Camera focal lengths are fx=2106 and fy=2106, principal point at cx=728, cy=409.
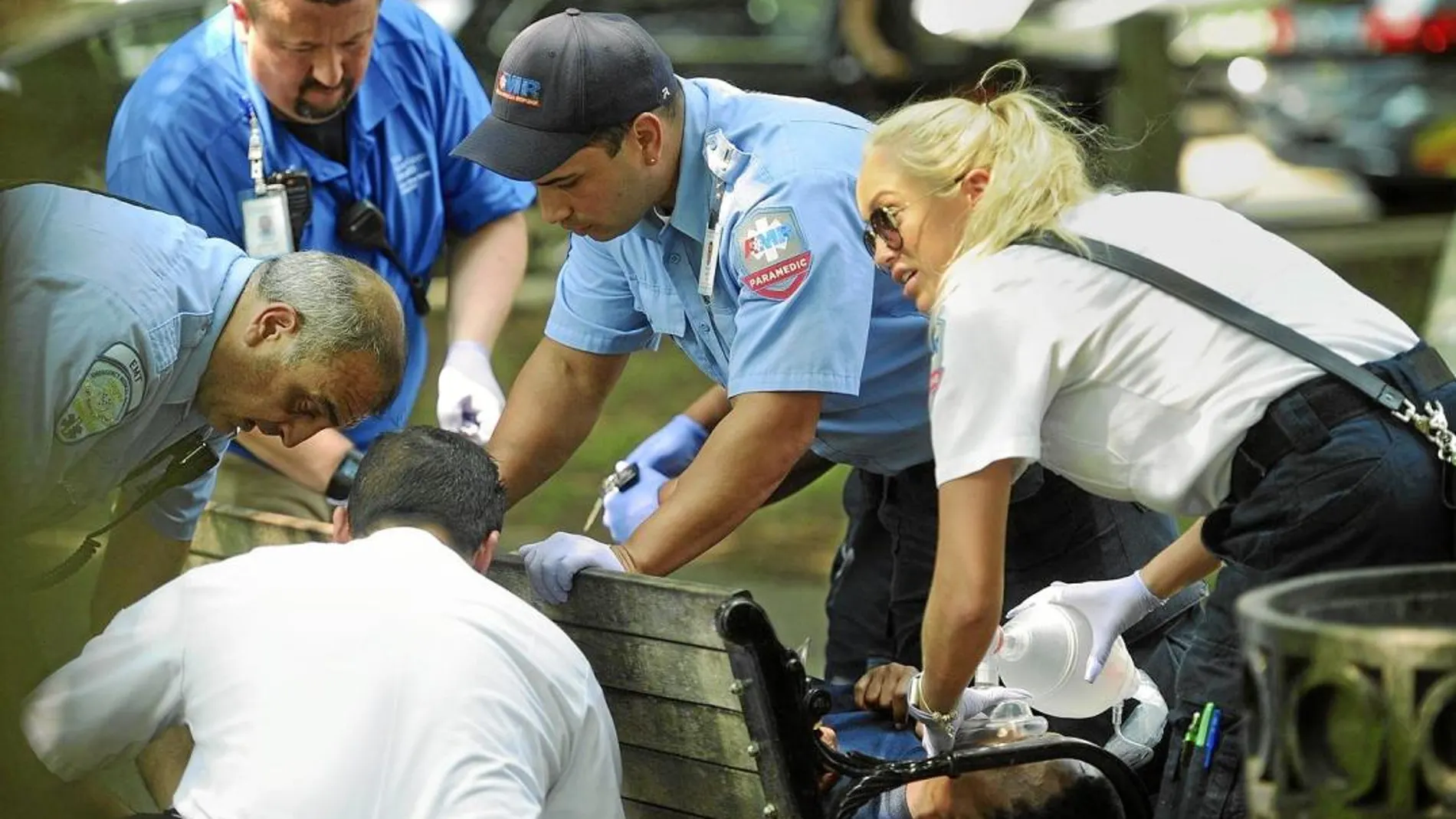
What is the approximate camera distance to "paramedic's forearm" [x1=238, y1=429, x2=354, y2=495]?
13.9 ft

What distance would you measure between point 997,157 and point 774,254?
1.99ft

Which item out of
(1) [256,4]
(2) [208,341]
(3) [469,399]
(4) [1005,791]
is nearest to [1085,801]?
(4) [1005,791]

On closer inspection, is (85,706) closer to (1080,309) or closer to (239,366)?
(239,366)

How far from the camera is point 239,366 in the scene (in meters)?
3.32

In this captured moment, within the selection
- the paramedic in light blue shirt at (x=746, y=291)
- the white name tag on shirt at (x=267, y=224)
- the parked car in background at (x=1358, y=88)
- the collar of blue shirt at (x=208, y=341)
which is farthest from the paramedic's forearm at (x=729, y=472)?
the parked car in background at (x=1358, y=88)

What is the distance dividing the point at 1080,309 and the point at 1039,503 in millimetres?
956

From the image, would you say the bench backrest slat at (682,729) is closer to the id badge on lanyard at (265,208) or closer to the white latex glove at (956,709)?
the white latex glove at (956,709)

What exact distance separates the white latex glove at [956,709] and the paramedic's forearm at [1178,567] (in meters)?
0.26

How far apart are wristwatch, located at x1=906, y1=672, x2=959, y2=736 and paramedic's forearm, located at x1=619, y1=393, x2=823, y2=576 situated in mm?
517

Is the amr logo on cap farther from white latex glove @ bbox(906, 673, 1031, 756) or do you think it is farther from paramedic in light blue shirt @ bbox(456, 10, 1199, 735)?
white latex glove @ bbox(906, 673, 1031, 756)

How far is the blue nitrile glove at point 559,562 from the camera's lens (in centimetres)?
305

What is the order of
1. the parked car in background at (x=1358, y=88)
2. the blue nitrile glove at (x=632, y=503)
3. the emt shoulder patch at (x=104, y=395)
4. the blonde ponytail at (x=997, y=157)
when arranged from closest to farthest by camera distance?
the blonde ponytail at (x=997, y=157)
the emt shoulder patch at (x=104, y=395)
the blue nitrile glove at (x=632, y=503)
the parked car in background at (x=1358, y=88)

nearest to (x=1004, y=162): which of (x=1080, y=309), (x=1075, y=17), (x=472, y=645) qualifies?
(x=1080, y=309)

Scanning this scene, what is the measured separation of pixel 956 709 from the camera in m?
2.87
